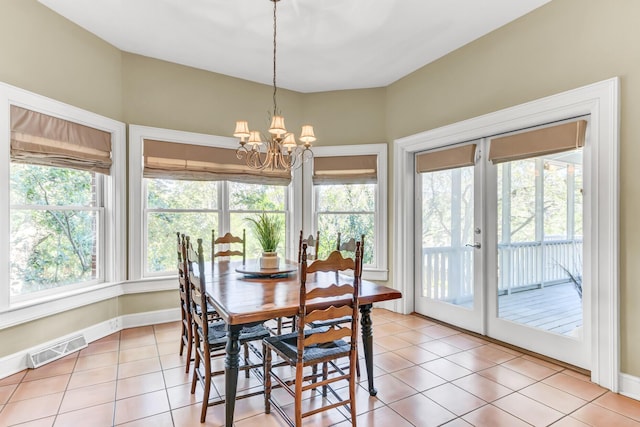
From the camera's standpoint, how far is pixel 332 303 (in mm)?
2078

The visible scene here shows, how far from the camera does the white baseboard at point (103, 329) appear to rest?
277cm

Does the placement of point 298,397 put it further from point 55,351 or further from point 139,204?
point 139,204

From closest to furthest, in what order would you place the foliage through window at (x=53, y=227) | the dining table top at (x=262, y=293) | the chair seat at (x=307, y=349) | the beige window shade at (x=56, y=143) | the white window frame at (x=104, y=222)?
the dining table top at (x=262, y=293), the chair seat at (x=307, y=349), the white window frame at (x=104, y=222), the beige window shade at (x=56, y=143), the foliage through window at (x=53, y=227)

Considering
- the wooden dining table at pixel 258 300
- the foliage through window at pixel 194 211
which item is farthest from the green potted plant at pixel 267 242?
the foliage through window at pixel 194 211

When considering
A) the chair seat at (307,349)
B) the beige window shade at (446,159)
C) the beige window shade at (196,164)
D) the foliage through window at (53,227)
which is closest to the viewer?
the chair seat at (307,349)

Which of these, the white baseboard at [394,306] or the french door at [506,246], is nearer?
the french door at [506,246]

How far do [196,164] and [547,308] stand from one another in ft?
13.1

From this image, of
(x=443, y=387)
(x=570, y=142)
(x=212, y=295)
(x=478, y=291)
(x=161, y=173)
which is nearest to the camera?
(x=212, y=295)

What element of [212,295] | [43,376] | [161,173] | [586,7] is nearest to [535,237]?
[586,7]

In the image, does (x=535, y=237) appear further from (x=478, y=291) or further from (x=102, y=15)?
(x=102, y=15)

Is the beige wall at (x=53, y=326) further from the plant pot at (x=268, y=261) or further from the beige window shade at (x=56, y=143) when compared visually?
the plant pot at (x=268, y=261)

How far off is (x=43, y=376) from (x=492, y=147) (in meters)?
4.41

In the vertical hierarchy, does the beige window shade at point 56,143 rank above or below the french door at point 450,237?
above

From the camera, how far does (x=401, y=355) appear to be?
318 cm
